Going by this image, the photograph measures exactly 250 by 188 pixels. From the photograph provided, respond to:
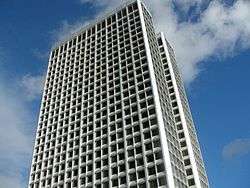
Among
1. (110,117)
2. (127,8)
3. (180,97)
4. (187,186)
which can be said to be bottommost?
(187,186)

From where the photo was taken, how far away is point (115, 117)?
8956cm

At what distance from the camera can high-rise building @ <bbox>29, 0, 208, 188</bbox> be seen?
257 ft

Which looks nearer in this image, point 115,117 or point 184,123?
point 115,117

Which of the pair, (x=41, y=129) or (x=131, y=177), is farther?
(x=41, y=129)

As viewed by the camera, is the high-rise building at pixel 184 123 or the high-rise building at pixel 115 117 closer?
the high-rise building at pixel 115 117

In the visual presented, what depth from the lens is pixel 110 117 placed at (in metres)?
90.9

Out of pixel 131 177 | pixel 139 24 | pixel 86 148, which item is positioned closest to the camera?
pixel 131 177

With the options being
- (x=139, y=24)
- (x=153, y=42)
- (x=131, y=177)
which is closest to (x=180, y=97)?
(x=153, y=42)

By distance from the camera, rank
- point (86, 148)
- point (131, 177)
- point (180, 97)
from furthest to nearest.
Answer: point (180, 97) < point (86, 148) < point (131, 177)

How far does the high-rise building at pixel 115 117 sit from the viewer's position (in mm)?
78438

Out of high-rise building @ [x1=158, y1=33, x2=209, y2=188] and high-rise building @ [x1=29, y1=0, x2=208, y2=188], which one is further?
high-rise building @ [x1=158, y1=33, x2=209, y2=188]

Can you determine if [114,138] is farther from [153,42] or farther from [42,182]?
[153,42]

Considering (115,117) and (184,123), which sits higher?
(184,123)

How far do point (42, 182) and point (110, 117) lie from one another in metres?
25.6
